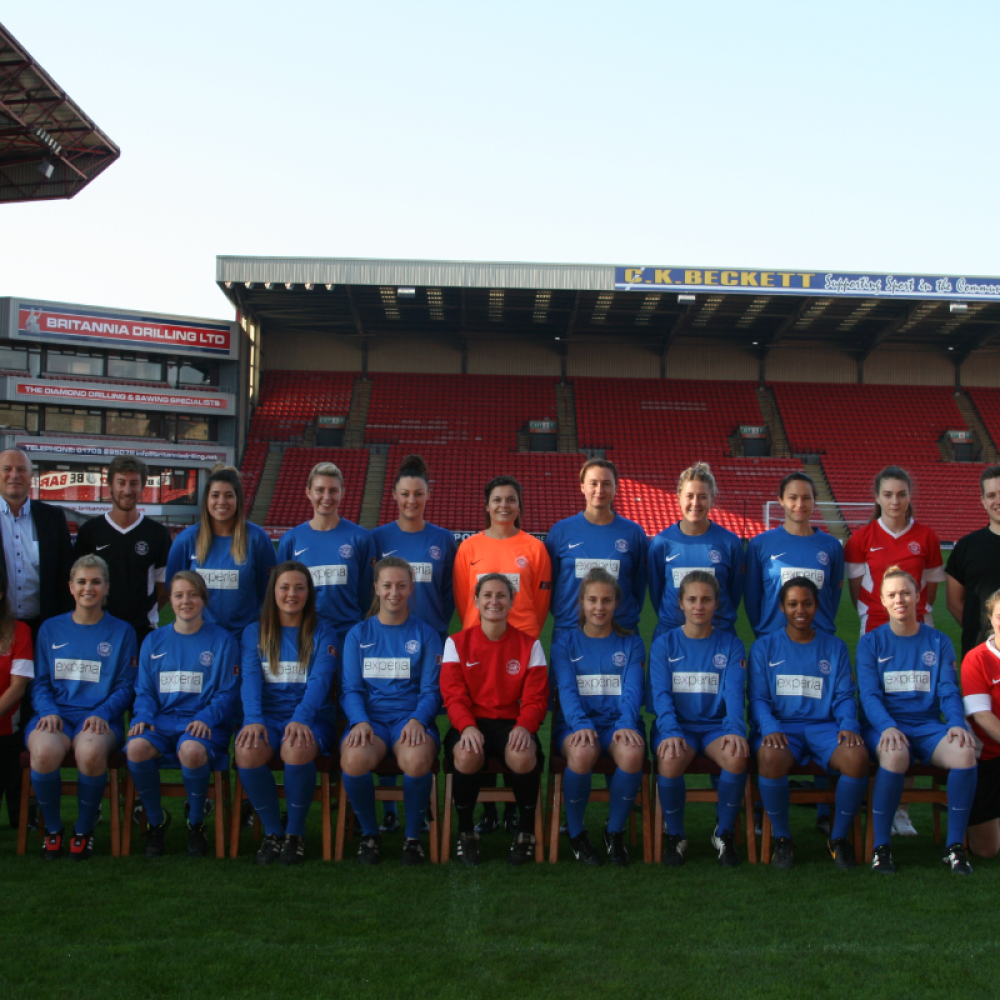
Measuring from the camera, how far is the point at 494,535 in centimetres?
455

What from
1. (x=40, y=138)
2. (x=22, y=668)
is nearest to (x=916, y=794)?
(x=22, y=668)

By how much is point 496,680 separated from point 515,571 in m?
0.62

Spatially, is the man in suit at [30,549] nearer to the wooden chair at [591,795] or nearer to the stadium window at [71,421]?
the wooden chair at [591,795]

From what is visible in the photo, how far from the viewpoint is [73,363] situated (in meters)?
23.9

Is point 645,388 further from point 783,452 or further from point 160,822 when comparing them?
point 160,822

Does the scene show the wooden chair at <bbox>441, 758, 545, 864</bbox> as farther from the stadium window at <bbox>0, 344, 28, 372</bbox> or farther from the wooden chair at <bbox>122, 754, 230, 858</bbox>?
the stadium window at <bbox>0, 344, 28, 372</bbox>

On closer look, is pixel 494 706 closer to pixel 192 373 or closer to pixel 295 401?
pixel 192 373

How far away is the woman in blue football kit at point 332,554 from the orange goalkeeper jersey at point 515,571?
21.2 inches

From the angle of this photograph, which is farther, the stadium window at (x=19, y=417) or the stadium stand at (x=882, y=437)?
the stadium stand at (x=882, y=437)

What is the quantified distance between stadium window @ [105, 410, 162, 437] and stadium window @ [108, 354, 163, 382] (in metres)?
0.97

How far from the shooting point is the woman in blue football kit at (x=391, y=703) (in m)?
3.80

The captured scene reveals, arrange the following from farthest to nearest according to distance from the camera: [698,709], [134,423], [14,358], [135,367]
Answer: [134,423], [135,367], [14,358], [698,709]

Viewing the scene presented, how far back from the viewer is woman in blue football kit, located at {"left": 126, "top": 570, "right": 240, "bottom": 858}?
386 cm

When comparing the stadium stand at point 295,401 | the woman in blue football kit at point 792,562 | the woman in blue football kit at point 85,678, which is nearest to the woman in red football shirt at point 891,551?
the woman in blue football kit at point 792,562
